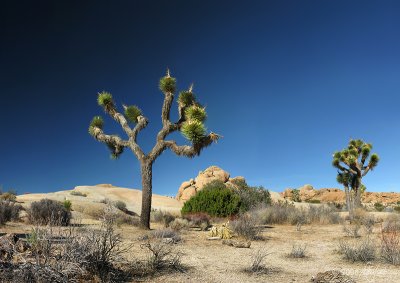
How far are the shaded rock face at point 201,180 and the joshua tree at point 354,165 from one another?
1668 centimetres

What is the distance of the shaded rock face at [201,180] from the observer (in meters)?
50.2

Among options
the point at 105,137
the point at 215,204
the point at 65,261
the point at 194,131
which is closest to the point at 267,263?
the point at 65,261

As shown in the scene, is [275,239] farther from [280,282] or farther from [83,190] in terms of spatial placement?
[83,190]

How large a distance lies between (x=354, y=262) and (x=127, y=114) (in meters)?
12.6

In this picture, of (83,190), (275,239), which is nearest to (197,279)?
(275,239)

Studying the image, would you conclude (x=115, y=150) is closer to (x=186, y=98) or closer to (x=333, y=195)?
(x=186, y=98)

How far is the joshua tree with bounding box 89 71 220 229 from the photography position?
16906mm

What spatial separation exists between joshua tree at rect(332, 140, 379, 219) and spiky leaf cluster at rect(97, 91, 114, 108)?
20.8 m

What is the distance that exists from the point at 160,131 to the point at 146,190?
2728mm

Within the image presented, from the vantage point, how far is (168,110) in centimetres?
1822

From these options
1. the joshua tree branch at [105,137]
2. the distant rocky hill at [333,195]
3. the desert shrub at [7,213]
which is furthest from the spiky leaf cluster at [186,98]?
the distant rocky hill at [333,195]

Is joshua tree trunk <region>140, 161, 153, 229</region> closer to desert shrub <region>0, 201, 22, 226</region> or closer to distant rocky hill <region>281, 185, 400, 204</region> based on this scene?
desert shrub <region>0, 201, 22, 226</region>

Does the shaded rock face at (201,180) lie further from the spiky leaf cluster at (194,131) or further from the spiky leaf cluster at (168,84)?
the spiky leaf cluster at (194,131)

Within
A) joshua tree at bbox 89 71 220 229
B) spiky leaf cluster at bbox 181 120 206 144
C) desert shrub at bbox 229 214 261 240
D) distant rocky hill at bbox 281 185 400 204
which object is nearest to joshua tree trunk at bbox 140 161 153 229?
joshua tree at bbox 89 71 220 229
